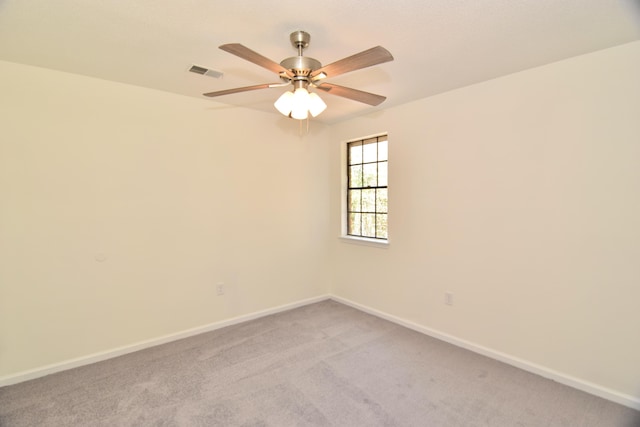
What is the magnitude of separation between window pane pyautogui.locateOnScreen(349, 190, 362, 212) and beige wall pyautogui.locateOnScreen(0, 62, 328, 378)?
806 mm

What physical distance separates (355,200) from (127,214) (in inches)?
103

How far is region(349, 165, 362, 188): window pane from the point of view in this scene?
4.02 meters

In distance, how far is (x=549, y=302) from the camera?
2379mm

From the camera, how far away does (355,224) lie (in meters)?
4.11

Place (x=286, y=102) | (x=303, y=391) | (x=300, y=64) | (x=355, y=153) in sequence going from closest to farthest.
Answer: (x=300, y=64) < (x=286, y=102) < (x=303, y=391) < (x=355, y=153)

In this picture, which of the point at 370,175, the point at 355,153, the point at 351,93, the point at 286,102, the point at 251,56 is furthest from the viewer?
the point at 355,153

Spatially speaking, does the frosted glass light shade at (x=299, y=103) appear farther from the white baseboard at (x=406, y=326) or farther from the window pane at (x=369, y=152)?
the white baseboard at (x=406, y=326)

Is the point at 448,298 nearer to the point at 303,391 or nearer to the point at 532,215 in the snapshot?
the point at 532,215

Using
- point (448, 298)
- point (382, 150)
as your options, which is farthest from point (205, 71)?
point (448, 298)

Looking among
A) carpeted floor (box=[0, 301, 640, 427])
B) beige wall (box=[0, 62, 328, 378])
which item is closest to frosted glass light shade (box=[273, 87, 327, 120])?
beige wall (box=[0, 62, 328, 378])

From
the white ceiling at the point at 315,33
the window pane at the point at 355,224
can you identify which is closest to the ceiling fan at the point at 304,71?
the white ceiling at the point at 315,33

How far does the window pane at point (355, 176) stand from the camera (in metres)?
4.02

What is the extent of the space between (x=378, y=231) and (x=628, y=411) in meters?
2.47

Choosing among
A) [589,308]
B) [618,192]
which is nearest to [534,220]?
[618,192]
